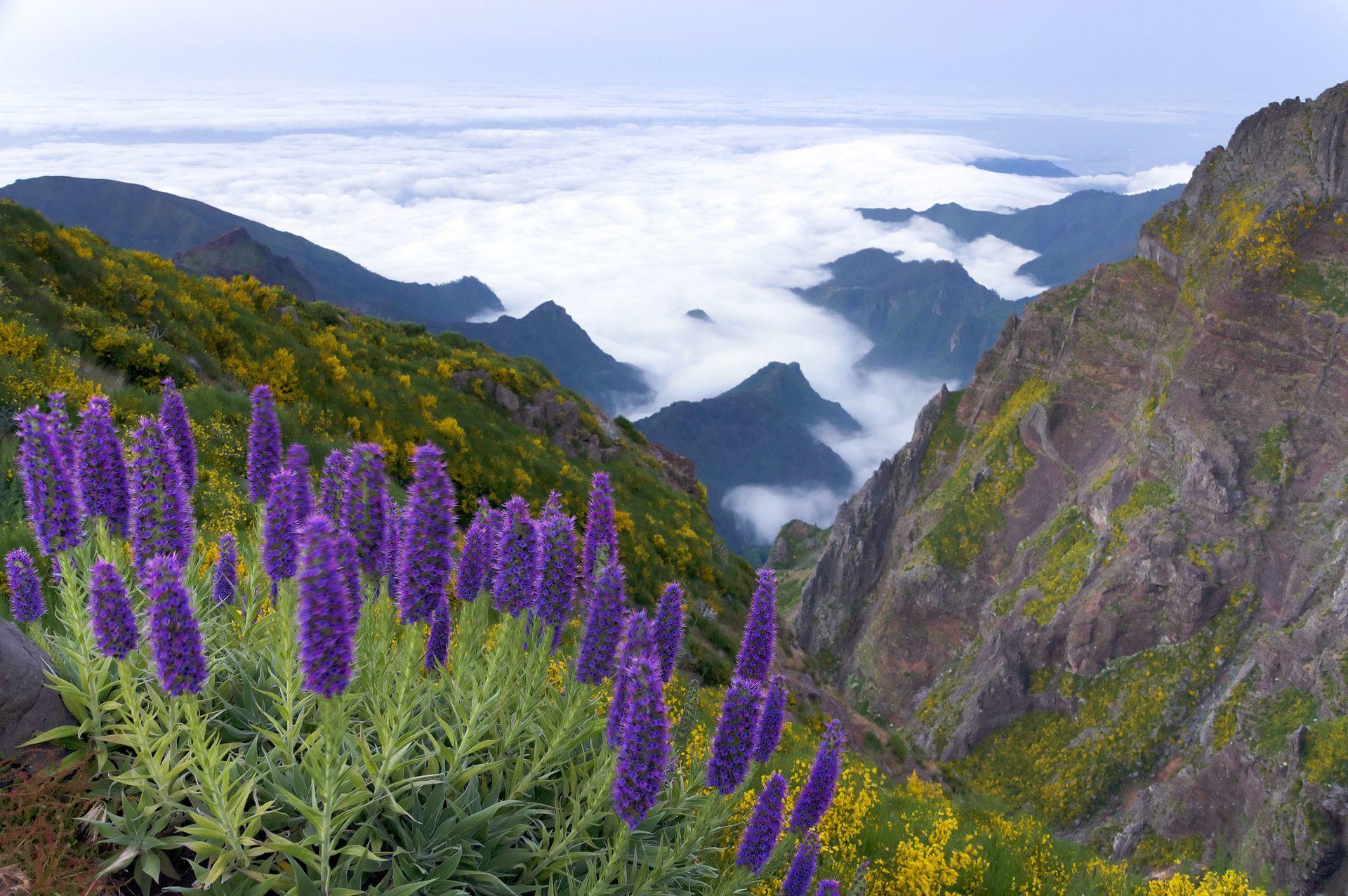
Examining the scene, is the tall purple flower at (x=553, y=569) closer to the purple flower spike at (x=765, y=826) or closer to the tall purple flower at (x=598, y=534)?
the tall purple flower at (x=598, y=534)

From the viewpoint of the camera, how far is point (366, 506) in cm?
598

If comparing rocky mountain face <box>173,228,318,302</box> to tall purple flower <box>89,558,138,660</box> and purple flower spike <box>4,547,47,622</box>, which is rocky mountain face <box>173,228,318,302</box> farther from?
tall purple flower <box>89,558,138,660</box>

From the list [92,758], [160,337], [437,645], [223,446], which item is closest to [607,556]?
[437,645]

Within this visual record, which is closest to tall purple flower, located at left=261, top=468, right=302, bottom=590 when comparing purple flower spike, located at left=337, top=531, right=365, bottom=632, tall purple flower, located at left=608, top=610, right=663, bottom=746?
purple flower spike, located at left=337, top=531, right=365, bottom=632

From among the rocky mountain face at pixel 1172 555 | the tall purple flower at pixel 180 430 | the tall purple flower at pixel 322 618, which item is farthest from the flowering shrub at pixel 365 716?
the rocky mountain face at pixel 1172 555

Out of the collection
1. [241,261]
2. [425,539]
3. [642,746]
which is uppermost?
[425,539]

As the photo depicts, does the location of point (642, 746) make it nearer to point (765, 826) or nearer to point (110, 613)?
point (765, 826)

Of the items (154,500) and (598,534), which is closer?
(154,500)

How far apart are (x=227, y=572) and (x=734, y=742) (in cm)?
486

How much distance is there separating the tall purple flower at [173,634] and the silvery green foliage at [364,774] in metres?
0.16

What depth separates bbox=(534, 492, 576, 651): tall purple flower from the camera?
626 centimetres

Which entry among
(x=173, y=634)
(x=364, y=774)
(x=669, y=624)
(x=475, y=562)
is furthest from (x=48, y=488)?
(x=669, y=624)

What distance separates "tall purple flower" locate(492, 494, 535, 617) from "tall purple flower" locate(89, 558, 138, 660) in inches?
97.3

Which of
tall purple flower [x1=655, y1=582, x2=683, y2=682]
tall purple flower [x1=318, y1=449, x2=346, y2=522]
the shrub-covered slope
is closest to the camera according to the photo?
tall purple flower [x1=655, y1=582, x2=683, y2=682]
